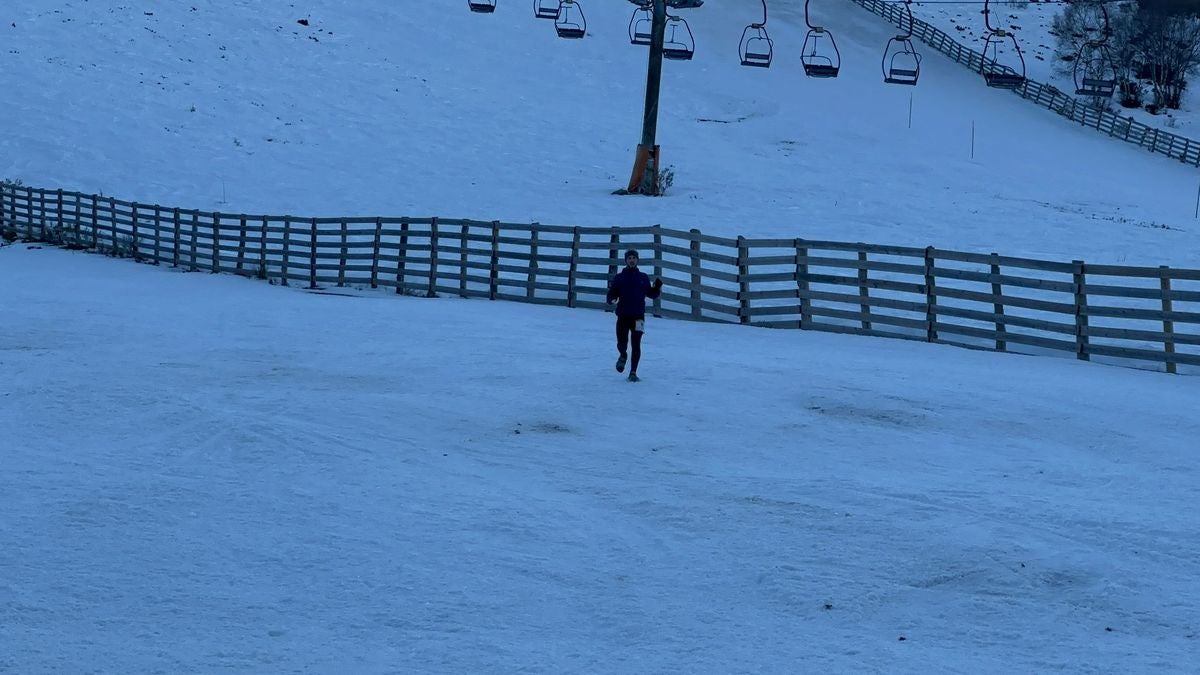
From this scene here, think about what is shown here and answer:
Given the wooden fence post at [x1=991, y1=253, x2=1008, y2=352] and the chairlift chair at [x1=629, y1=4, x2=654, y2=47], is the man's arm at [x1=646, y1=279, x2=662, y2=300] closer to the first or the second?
the wooden fence post at [x1=991, y1=253, x2=1008, y2=352]

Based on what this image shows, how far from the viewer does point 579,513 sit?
28.1 ft

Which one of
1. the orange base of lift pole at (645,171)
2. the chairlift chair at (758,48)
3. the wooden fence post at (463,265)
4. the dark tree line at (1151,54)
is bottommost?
the wooden fence post at (463,265)

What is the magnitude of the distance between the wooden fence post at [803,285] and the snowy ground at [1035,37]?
131 ft

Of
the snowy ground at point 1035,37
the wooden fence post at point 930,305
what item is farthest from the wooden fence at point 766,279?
the snowy ground at point 1035,37

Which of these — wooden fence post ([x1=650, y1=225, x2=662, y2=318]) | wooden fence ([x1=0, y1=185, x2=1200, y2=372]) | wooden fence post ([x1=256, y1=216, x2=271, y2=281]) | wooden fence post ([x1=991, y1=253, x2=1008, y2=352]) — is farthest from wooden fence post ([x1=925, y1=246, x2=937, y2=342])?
wooden fence post ([x1=256, y1=216, x2=271, y2=281])

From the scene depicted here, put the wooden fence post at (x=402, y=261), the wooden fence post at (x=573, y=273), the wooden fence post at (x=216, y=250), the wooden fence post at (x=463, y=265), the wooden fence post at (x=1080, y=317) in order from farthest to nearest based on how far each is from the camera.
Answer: the wooden fence post at (x=216, y=250) → the wooden fence post at (x=402, y=261) → the wooden fence post at (x=463, y=265) → the wooden fence post at (x=573, y=273) → the wooden fence post at (x=1080, y=317)

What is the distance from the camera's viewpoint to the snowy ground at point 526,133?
108 feet

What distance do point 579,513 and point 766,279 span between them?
1077cm

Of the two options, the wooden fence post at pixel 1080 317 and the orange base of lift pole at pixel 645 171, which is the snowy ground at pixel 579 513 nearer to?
the wooden fence post at pixel 1080 317

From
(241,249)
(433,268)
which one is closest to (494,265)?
(433,268)

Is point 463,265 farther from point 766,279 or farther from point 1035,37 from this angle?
point 1035,37

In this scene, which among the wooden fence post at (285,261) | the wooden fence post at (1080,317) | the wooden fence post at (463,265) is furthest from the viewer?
the wooden fence post at (285,261)

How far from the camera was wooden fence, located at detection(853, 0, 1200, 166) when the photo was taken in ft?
163

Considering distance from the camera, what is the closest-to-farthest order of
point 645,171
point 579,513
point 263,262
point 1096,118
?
point 579,513
point 263,262
point 645,171
point 1096,118
